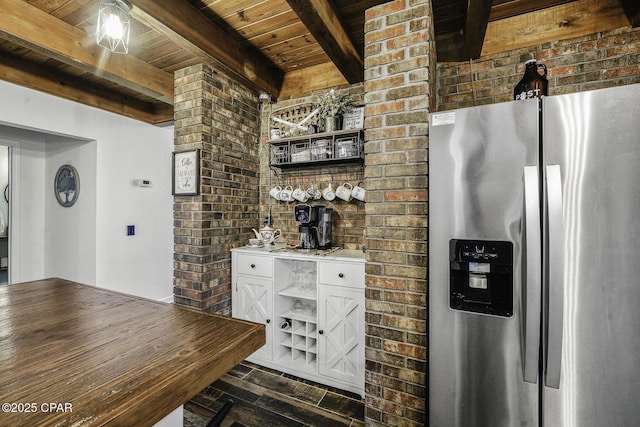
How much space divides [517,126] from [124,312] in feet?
5.56

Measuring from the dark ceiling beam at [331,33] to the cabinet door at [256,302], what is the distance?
1.82 m

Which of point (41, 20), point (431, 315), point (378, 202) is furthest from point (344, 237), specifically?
point (41, 20)

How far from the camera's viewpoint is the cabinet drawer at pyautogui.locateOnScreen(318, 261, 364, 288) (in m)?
1.96

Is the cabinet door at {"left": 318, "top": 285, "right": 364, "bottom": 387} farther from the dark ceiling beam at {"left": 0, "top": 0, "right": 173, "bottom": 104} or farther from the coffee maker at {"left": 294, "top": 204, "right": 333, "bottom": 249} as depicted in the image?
the dark ceiling beam at {"left": 0, "top": 0, "right": 173, "bottom": 104}

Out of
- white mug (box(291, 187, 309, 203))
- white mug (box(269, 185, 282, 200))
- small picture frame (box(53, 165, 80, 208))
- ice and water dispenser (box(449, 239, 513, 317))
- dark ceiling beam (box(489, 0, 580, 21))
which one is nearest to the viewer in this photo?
ice and water dispenser (box(449, 239, 513, 317))

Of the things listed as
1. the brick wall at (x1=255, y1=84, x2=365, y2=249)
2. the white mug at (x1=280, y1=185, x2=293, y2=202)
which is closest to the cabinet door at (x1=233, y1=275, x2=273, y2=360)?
the brick wall at (x1=255, y1=84, x2=365, y2=249)

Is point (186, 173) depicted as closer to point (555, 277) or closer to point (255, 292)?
point (255, 292)

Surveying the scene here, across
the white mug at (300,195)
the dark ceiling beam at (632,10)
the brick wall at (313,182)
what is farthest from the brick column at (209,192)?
the dark ceiling beam at (632,10)

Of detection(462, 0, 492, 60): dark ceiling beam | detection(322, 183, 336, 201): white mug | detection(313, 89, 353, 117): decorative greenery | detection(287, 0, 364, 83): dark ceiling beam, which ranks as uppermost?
detection(287, 0, 364, 83): dark ceiling beam

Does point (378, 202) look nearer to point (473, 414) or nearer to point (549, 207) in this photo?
point (549, 207)

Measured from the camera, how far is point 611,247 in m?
1.02

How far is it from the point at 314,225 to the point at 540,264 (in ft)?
5.33

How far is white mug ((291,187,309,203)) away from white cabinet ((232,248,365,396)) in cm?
58

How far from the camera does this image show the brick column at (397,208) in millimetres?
1463
